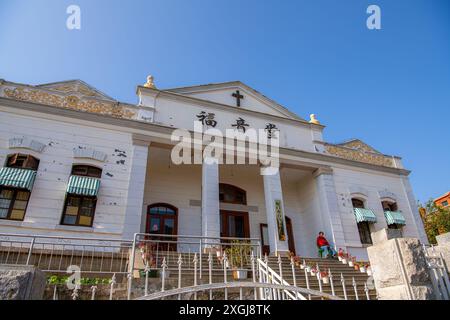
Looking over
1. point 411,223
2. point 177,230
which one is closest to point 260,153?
point 177,230

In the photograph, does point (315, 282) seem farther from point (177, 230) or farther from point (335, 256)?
point (177, 230)

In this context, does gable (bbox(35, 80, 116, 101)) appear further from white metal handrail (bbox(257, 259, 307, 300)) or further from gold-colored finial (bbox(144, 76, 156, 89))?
white metal handrail (bbox(257, 259, 307, 300))

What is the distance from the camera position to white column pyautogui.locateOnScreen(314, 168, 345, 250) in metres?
12.2

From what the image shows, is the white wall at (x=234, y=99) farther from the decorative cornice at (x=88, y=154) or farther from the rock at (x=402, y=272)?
the rock at (x=402, y=272)

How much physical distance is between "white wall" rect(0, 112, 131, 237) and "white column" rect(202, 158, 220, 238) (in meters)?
2.71

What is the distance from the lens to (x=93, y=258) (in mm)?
8273

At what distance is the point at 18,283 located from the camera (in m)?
2.42

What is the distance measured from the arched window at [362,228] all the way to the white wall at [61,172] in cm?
1004

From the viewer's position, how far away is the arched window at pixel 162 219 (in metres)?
12.1

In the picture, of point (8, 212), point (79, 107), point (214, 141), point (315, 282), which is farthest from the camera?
point (214, 141)
